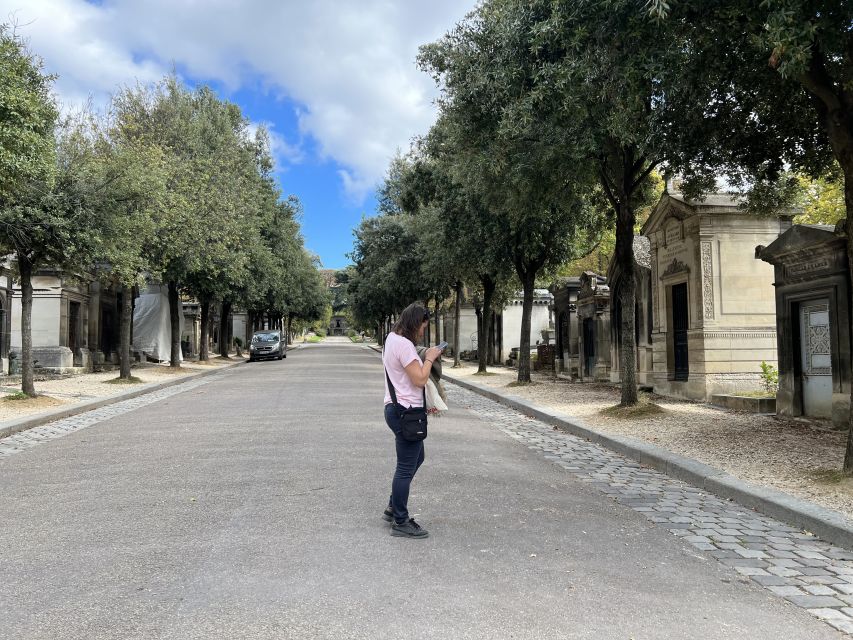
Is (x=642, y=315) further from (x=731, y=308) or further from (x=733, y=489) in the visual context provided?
(x=733, y=489)

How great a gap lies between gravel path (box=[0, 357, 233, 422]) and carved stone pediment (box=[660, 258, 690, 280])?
13965 millimetres

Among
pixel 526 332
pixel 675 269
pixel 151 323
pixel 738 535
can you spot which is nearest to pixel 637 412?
pixel 675 269

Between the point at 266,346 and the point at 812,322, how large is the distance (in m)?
34.6

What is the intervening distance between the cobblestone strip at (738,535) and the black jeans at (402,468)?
2184 mm

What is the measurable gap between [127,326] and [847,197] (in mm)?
21128

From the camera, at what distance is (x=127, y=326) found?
2300 cm

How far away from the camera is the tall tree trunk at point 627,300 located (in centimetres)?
1309

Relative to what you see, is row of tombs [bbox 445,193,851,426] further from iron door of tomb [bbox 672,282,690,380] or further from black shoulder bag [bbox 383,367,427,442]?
black shoulder bag [bbox 383,367,427,442]

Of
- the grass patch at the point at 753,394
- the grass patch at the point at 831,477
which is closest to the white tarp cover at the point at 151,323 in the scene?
the grass patch at the point at 753,394

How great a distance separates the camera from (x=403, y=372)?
529 cm

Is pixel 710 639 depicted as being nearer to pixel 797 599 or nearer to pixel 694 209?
pixel 797 599

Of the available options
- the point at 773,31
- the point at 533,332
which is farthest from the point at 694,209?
the point at 533,332

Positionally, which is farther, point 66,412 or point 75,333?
point 75,333

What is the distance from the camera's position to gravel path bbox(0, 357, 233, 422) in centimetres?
1418
